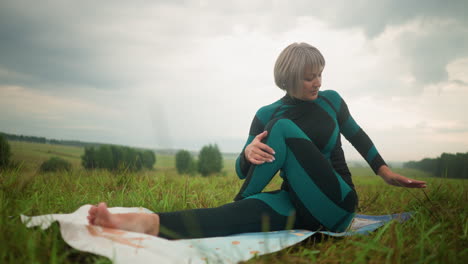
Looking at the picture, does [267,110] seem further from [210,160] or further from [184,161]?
[184,161]

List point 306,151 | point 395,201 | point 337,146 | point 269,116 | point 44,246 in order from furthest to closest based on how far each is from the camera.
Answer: point 395,201, point 269,116, point 337,146, point 306,151, point 44,246

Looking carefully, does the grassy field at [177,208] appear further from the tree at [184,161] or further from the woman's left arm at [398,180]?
the tree at [184,161]

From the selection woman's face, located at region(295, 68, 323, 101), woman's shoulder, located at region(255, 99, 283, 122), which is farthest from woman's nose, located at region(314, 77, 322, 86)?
woman's shoulder, located at region(255, 99, 283, 122)

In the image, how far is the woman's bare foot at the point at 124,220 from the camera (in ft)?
5.79

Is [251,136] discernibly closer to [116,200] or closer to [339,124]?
[339,124]

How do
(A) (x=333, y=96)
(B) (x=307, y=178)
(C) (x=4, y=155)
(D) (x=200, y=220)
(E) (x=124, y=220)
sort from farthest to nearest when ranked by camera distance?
(C) (x=4, y=155), (A) (x=333, y=96), (B) (x=307, y=178), (D) (x=200, y=220), (E) (x=124, y=220)

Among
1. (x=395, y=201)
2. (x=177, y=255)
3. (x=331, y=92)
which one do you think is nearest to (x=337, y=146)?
(x=331, y=92)

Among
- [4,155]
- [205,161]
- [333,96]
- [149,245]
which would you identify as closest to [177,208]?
[149,245]

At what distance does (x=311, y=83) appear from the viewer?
2500 millimetres

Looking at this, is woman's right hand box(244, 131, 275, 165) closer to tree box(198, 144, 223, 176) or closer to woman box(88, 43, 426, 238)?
woman box(88, 43, 426, 238)

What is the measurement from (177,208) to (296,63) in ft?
6.14

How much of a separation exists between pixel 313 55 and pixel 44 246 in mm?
2380

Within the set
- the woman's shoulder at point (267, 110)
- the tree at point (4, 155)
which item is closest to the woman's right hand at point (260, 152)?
the woman's shoulder at point (267, 110)

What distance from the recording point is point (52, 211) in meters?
2.40
